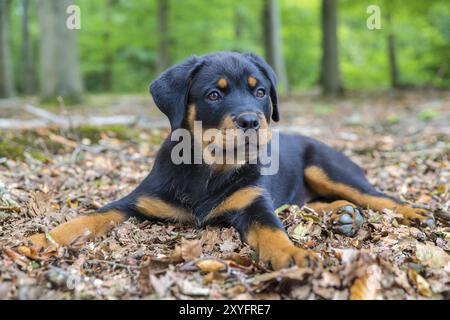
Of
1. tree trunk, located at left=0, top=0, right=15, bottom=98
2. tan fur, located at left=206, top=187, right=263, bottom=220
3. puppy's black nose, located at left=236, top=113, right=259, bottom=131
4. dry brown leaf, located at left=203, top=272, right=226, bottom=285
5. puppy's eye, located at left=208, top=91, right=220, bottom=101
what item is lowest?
dry brown leaf, located at left=203, top=272, right=226, bottom=285

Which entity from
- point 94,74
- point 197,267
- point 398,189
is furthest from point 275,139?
point 94,74

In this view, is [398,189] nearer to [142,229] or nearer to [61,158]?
[142,229]

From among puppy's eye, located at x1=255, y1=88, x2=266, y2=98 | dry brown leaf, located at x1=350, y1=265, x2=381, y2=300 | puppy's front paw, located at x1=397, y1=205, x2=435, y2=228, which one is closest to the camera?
dry brown leaf, located at x1=350, y1=265, x2=381, y2=300

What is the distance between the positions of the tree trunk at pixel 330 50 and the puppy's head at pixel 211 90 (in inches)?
525

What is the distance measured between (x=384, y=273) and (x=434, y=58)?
19.0 metres

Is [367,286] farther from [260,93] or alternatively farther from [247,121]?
[260,93]

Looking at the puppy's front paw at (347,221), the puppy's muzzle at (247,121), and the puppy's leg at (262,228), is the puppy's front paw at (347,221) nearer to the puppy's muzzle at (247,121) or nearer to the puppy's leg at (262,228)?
the puppy's leg at (262,228)

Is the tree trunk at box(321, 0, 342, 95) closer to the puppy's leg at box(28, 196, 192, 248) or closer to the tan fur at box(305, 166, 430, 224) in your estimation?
the tan fur at box(305, 166, 430, 224)

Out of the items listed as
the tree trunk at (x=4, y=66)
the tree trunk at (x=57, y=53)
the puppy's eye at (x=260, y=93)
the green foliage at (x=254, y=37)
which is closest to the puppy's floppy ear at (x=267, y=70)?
the puppy's eye at (x=260, y=93)

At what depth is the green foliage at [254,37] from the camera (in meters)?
19.7

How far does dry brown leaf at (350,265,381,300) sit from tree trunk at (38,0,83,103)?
1162 centimetres

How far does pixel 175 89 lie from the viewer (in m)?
4.14

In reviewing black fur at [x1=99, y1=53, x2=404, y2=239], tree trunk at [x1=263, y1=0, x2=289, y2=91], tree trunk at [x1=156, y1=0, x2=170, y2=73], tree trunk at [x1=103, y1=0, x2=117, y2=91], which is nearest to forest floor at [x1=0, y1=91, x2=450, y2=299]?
black fur at [x1=99, y1=53, x2=404, y2=239]

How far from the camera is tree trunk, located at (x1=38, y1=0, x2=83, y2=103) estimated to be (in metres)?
13.0
